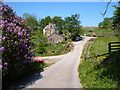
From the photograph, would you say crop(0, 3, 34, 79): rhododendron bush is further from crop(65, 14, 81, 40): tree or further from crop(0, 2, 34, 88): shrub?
crop(65, 14, 81, 40): tree

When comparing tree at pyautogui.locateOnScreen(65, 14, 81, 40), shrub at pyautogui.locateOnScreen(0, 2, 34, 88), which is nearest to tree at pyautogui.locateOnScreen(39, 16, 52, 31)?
tree at pyautogui.locateOnScreen(65, 14, 81, 40)

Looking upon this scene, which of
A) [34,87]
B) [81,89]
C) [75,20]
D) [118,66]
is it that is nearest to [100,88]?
[81,89]

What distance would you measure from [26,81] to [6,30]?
457cm

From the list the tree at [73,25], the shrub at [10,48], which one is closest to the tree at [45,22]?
the tree at [73,25]

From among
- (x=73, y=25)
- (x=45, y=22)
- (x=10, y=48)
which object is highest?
(x=45, y=22)

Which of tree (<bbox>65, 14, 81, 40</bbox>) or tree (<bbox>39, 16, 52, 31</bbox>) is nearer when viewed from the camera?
tree (<bbox>65, 14, 81, 40</bbox>)

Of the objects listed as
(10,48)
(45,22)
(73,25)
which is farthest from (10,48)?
(45,22)

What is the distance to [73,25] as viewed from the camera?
54625 mm

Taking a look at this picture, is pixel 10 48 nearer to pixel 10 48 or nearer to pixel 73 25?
pixel 10 48

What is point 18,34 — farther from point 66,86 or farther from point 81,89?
point 81,89

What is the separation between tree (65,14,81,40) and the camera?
53.5 m

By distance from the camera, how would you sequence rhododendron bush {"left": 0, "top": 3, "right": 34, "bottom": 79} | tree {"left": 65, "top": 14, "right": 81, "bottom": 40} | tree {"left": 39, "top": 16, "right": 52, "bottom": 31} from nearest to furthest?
rhododendron bush {"left": 0, "top": 3, "right": 34, "bottom": 79} < tree {"left": 65, "top": 14, "right": 81, "bottom": 40} < tree {"left": 39, "top": 16, "right": 52, "bottom": 31}

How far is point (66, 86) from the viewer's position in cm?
981

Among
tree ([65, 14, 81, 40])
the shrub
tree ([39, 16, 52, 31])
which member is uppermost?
tree ([39, 16, 52, 31])
